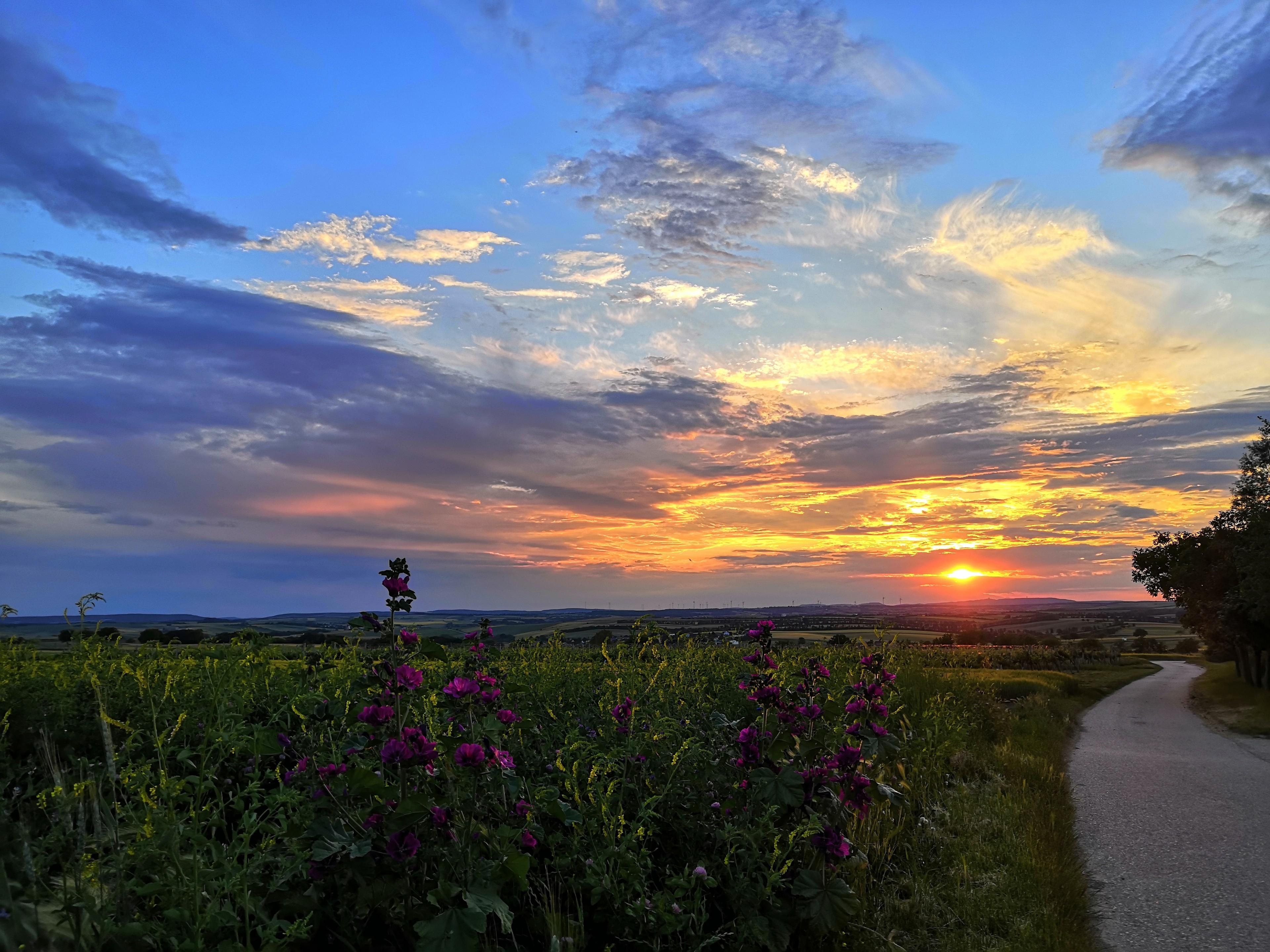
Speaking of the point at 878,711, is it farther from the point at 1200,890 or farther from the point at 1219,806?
the point at 1219,806

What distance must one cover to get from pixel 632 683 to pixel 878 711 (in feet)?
7.75

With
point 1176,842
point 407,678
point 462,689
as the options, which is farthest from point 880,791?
point 1176,842

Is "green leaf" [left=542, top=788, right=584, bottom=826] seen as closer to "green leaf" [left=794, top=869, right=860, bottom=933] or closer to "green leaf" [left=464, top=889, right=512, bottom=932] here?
"green leaf" [left=464, top=889, right=512, bottom=932]

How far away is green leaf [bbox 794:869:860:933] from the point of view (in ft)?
14.6

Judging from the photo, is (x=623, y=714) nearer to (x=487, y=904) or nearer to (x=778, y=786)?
(x=778, y=786)

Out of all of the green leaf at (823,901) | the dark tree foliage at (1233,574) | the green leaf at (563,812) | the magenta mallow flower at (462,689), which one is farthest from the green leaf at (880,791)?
the dark tree foliage at (1233,574)

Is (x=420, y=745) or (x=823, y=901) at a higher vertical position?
(x=420, y=745)

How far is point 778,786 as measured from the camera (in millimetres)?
4824

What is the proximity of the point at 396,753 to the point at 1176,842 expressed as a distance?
32.8 feet

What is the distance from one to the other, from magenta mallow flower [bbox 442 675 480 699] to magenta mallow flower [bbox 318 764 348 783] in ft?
2.05

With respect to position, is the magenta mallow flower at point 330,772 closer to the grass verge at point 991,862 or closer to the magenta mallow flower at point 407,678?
the magenta mallow flower at point 407,678

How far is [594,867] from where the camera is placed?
4121mm

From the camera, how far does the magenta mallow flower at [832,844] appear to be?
4.83 metres

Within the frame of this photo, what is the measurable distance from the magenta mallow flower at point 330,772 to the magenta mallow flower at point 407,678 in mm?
492
